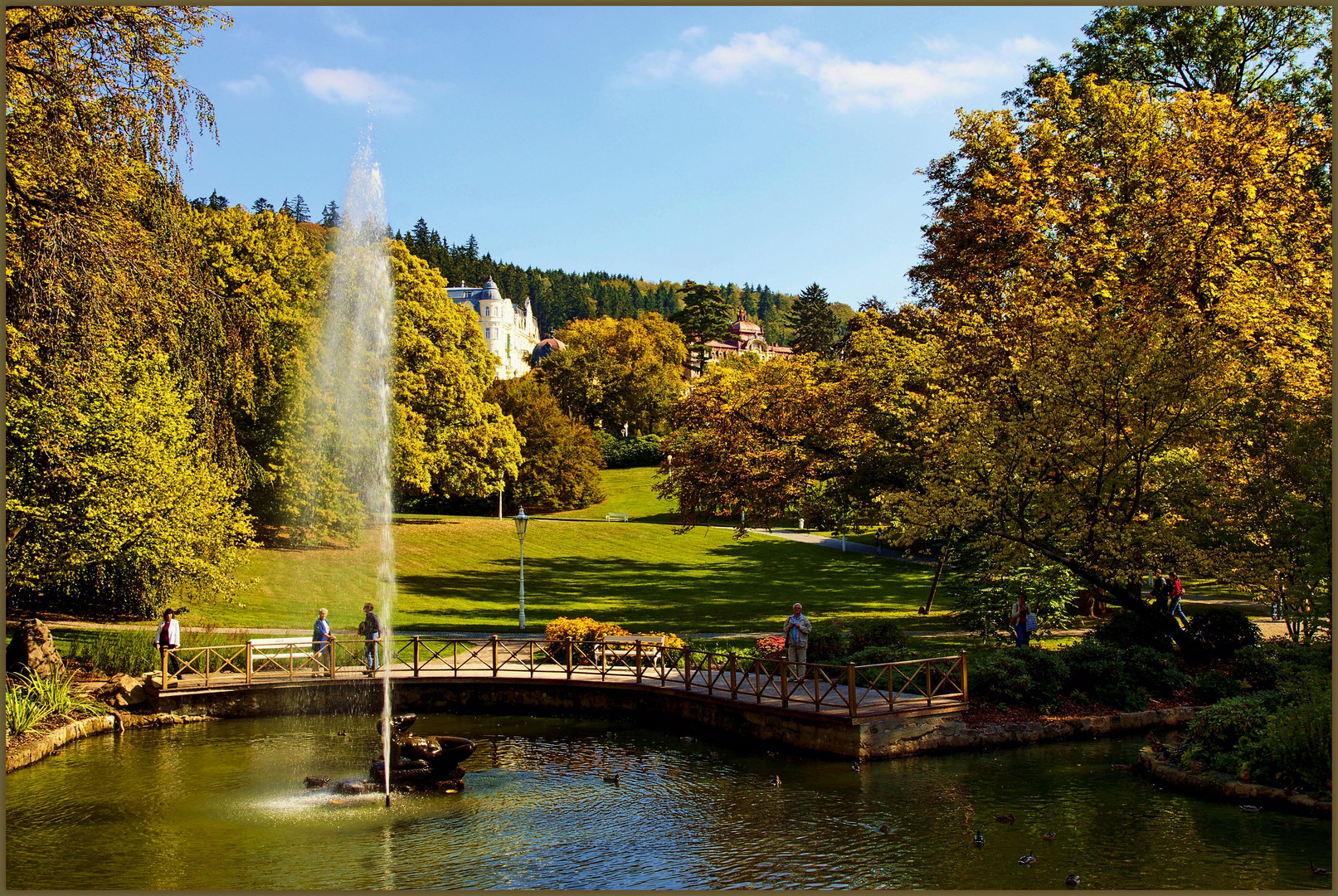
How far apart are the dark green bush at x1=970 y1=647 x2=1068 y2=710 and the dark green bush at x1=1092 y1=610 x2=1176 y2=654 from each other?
3.40 metres

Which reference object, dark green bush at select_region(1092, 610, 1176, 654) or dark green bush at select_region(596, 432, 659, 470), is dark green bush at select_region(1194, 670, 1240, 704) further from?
dark green bush at select_region(596, 432, 659, 470)

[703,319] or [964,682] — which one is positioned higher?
[703,319]

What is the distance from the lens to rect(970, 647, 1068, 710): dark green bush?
59.9ft

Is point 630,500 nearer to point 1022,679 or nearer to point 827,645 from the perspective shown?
point 827,645

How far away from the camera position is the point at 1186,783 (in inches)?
558

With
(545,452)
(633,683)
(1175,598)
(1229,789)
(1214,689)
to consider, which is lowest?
(633,683)

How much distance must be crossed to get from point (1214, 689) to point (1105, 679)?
2242 millimetres

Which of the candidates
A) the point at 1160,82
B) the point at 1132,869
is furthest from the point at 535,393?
the point at 1132,869

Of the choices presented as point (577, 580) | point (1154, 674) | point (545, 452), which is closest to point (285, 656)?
point (1154, 674)

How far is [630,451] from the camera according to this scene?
3369 inches

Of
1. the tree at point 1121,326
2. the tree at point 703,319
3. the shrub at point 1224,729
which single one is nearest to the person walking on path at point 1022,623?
the tree at point 1121,326

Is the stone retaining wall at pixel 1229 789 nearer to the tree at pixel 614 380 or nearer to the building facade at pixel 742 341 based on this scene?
the tree at pixel 614 380

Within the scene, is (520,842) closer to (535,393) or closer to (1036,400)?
(1036,400)

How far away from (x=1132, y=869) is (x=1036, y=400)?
41.9ft
